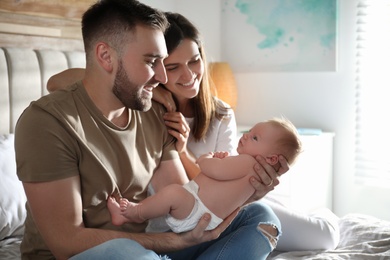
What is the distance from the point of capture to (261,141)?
1.94m

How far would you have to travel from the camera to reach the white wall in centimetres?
368

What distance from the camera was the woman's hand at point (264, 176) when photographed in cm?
186

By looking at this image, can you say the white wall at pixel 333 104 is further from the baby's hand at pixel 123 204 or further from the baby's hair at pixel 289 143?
the baby's hand at pixel 123 204

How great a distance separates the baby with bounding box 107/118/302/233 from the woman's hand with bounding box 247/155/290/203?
0.02 meters

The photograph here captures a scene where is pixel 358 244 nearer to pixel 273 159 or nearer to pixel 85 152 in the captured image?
pixel 273 159

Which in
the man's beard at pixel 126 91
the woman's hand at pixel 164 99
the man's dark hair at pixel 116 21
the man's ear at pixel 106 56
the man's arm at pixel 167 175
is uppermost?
the man's dark hair at pixel 116 21

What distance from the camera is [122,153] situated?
73.8 inches

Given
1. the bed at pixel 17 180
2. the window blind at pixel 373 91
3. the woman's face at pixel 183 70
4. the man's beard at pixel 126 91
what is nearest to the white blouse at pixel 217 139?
the woman's face at pixel 183 70

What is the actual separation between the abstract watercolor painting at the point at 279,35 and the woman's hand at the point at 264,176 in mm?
1991

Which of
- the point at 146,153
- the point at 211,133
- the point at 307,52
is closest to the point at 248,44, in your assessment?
the point at 307,52

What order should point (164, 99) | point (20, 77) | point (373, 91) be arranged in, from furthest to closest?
point (373, 91), point (20, 77), point (164, 99)

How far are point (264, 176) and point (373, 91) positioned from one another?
1.98 m

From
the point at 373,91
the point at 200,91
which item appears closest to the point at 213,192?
the point at 200,91

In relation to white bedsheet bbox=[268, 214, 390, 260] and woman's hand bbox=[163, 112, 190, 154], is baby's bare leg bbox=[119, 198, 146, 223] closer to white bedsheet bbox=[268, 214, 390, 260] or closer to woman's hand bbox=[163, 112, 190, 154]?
woman's hand bbox=[163, 112, 190, 154]
